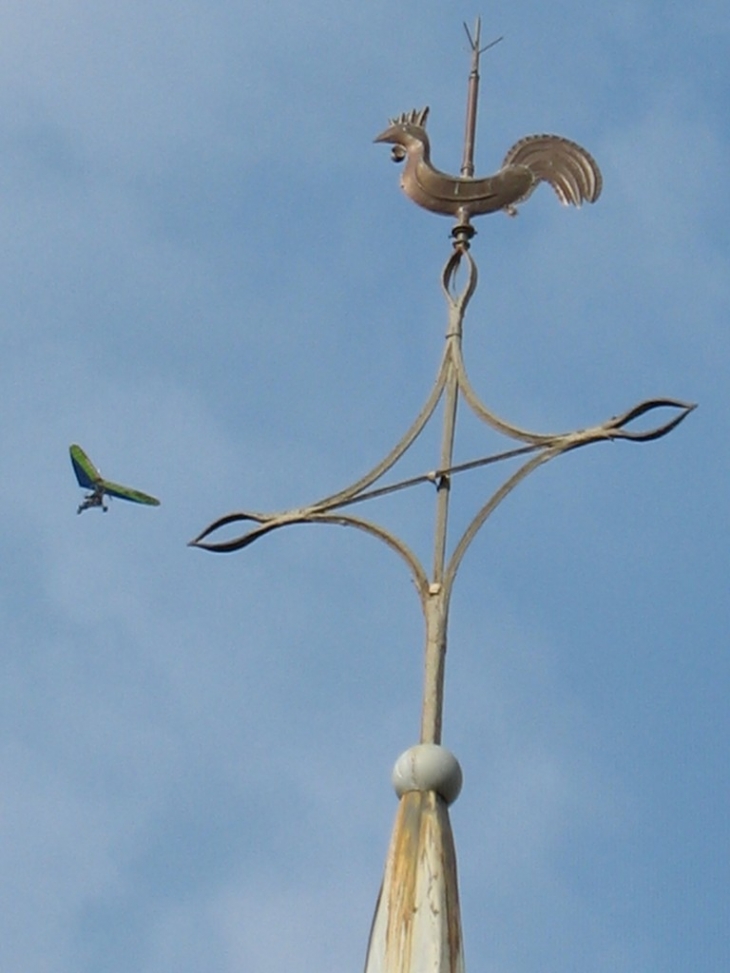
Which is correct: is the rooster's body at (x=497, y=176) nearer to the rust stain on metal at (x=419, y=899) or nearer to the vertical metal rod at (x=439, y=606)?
the vertical metal rod at (x=439, y=606)

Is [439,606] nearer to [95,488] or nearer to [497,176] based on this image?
[497,176]

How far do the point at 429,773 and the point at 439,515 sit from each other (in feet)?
5.58

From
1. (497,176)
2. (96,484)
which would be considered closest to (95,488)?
(96,484)

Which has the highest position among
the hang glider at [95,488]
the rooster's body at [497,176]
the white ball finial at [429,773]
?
the hang glider at [95,488]

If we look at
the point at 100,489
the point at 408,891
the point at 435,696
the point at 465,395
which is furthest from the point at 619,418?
the point at 100,489

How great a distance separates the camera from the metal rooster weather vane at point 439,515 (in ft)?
39.0

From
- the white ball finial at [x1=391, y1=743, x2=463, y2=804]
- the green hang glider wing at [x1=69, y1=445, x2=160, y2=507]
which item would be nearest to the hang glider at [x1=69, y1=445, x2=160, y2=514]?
the green hang glider wing at [x1=69, y1=445, x2=160, y2=507]

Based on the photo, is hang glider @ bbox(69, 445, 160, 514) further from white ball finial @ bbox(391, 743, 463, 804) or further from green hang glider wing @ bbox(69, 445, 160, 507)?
white ball finial @ bbox(391, 743, 463, 804)

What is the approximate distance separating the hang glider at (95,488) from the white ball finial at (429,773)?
22.8 feet

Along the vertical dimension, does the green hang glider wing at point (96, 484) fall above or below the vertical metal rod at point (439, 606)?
above

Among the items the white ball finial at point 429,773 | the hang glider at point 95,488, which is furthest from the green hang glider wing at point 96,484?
the white ball finial at point 429,773

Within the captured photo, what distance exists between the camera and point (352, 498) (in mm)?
14070

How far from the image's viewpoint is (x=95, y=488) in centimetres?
2334

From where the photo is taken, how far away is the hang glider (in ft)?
70.8
